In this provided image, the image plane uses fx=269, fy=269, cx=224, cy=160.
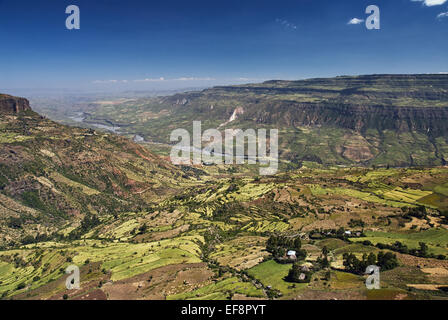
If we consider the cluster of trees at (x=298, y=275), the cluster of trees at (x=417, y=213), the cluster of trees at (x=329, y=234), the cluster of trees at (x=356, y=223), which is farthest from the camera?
the cluster of trees at (x=356, y=223)

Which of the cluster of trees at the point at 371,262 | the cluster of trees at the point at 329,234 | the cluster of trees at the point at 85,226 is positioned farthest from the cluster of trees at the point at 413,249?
the cluster of trees at the point at 85,226

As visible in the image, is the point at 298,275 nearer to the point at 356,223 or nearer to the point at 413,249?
the point at 413,249

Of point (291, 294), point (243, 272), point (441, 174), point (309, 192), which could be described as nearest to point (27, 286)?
point (243, 272)

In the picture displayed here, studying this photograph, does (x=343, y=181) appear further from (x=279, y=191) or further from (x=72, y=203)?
(x=72, y=203)

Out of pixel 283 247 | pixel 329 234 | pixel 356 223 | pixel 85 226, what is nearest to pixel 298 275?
pixel 283 247

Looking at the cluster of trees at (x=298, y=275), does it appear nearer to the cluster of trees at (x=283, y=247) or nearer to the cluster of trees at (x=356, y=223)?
the cluster of trees at (x=283, y=247)

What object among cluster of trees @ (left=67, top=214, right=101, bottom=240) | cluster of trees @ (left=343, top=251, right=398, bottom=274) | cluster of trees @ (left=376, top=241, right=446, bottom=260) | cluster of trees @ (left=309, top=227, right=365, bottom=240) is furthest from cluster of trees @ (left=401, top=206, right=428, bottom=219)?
cluster of trees @ (left=67, top=214, right=101, bottom=240)
